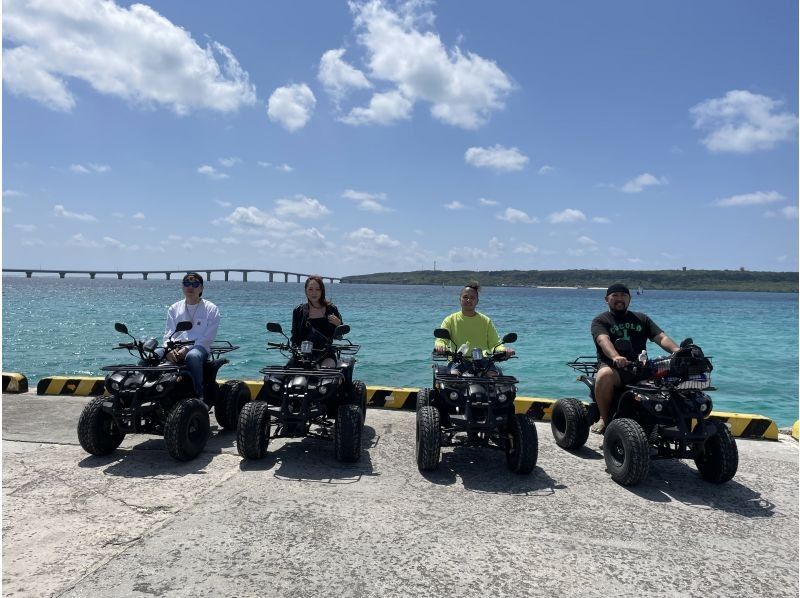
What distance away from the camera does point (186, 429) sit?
483 centimetres

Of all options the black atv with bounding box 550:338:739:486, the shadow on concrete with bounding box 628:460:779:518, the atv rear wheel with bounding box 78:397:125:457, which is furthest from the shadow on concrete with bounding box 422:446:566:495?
the atv rear wheel with bounding box 78:397:125:457

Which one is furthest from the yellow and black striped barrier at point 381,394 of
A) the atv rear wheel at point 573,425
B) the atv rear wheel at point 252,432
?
the atv rear wheel at point 252,432

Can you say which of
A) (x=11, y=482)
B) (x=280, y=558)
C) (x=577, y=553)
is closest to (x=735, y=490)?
(x=577, y=553)

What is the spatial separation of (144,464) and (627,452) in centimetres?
429

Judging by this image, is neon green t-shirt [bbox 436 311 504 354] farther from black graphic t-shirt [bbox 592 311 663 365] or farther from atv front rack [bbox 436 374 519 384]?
black graphic t-shirt [bbox 592 311 663 365]

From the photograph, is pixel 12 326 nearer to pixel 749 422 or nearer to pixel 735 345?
pixel 749 422

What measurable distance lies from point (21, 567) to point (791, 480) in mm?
6104

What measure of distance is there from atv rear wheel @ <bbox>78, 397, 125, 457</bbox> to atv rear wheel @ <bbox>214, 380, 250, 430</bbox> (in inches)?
47.6

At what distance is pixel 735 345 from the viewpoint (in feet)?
86.7

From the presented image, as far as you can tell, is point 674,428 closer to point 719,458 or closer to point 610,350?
point 719,458

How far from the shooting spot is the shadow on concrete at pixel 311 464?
454 centimetres

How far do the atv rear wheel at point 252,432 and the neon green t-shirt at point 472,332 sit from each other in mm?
2092

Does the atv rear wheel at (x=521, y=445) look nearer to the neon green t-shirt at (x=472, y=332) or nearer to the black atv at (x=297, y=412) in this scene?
the neon green t-shirt at (x=472, y=332)

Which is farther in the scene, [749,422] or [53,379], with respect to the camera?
[53,379]
